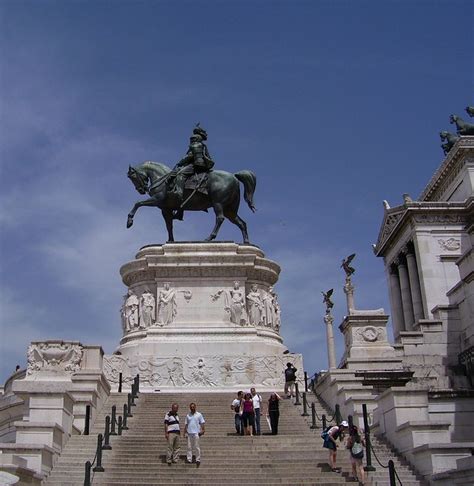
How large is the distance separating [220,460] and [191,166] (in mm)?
21472

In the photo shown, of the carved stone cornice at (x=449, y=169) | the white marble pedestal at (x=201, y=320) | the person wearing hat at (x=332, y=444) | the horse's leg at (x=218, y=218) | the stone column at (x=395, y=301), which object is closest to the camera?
the person wearing hat at (x=332, y=444)

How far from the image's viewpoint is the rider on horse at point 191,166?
36781 mm

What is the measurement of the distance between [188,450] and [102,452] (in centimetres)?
245

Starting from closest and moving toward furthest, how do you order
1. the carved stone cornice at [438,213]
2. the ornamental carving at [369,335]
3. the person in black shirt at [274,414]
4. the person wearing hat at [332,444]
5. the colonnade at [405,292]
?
the person wearing hat at [332,444], the person in black shirt at [274,414], the ornamental carving at [369,335], the carved stone cornice at [438,213], the colonnade at [405,292]

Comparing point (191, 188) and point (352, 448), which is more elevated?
point (191, 188)

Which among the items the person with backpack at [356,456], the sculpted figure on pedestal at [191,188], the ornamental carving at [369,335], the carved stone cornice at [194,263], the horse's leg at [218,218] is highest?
the sculpted figure on pedestal at [191,188]

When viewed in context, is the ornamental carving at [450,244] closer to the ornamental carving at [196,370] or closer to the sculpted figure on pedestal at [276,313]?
the sculpted figure on pedestal at [276,313]

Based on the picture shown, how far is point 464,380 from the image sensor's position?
30.4m

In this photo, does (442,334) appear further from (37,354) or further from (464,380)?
(37,354)

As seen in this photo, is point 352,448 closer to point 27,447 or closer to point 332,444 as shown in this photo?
point 332,444

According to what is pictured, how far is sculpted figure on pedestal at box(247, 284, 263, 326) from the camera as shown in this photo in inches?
1328

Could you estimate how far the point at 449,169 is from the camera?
61.9m

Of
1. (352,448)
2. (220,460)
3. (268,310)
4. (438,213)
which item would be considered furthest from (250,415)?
(438,213)

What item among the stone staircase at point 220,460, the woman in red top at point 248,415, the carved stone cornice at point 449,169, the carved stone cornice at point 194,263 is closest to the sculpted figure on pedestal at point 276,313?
the carved stone cornice at point 194,263
